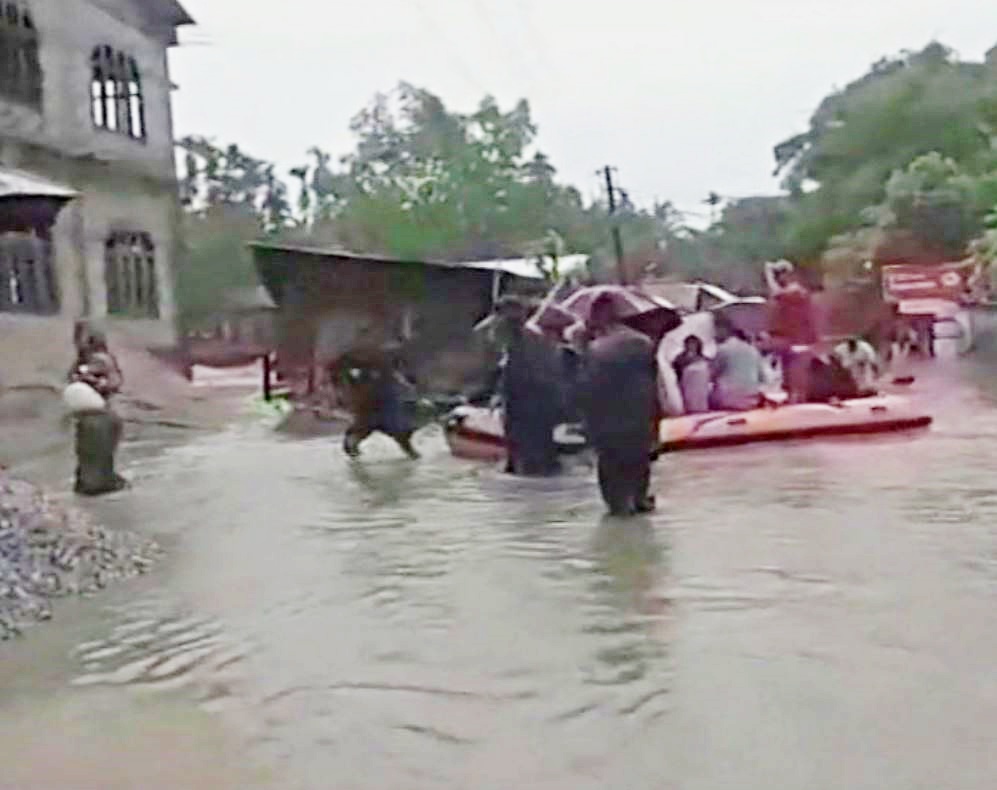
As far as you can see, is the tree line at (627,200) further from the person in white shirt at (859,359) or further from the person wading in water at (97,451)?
the person wading in water at (97,451)

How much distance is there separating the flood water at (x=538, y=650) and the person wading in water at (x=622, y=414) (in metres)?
0.29

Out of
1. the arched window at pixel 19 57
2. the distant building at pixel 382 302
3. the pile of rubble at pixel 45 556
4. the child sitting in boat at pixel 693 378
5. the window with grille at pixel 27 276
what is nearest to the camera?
the pile of rubble at pixel 45 556

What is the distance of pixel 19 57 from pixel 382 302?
24.2ft

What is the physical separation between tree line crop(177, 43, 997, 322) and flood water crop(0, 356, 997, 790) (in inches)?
1255

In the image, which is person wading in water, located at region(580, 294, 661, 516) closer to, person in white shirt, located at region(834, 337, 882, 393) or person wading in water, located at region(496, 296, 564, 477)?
person wading in water, located at region(496, 296, 564, 477)

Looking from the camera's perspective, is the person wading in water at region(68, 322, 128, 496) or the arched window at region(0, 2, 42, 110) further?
the arched window at region(0, 2, 42, 110)

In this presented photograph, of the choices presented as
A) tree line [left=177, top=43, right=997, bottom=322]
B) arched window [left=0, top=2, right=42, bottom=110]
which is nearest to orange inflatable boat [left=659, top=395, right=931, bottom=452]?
arched window [left=0, top=2, right=42, bottom=110]

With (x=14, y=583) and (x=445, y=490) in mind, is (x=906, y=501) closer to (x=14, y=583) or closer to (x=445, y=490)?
(x=445, y=490)

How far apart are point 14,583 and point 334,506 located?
13.9ft

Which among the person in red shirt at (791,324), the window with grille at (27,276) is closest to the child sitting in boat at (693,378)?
the person in red shirt at (791,324)

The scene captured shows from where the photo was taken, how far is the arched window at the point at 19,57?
2584 cm

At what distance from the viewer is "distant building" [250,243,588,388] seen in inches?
918

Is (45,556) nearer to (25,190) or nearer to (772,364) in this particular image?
(25,190)

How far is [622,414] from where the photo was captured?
11.6 metres
